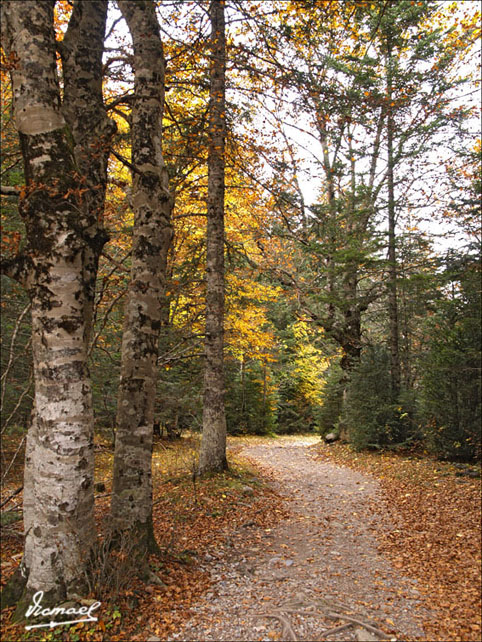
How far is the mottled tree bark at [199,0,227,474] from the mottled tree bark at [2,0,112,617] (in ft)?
14.1

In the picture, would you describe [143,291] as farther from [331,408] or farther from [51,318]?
[331,408]

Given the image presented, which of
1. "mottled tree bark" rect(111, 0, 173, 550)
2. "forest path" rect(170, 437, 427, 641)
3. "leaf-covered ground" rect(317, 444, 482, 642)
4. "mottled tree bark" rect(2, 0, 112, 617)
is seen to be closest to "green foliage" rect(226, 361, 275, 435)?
"leaf-covered ground" rect(317, 444, 482, 642)

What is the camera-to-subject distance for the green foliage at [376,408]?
1128cm

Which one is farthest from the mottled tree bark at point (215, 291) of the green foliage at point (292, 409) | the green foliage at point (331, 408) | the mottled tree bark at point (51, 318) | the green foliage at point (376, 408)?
the green foliage at point (292, 409)

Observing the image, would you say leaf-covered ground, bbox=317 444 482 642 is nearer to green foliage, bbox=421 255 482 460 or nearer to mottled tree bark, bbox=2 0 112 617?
green foliage, bbox=421 255 482 460

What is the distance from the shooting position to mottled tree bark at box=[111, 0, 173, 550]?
421 cm

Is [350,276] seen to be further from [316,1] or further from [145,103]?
[145,103]

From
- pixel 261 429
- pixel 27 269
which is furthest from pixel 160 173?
pixel 261 429

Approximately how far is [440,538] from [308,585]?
1873mm

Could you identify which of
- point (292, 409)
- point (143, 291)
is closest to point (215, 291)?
point (143, 291)

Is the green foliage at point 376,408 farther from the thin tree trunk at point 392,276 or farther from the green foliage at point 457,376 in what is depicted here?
the green foliage at point 457,376

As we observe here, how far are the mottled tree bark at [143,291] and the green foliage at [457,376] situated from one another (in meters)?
6.25

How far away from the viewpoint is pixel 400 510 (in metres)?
6.46

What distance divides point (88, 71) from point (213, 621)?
5.27m
